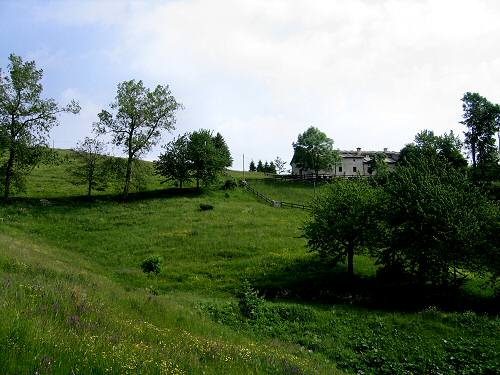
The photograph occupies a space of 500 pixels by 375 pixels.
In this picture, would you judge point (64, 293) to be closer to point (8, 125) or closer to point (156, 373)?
point (156, 373)

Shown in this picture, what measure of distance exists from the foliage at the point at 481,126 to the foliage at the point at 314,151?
99.1 ft

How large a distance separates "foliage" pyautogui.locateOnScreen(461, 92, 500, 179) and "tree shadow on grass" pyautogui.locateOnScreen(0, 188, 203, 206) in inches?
2004

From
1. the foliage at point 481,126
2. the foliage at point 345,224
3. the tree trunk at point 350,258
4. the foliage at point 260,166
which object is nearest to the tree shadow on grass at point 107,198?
the foliage at point 345,224

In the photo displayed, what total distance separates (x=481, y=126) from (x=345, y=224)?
6330cm

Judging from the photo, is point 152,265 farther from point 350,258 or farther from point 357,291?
point 357,291

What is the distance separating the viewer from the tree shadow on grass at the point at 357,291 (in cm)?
2495

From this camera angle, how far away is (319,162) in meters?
102

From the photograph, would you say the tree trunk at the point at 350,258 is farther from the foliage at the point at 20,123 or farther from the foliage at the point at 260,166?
the foliage at the point at 260,166

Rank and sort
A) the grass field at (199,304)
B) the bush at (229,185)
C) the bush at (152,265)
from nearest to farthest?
the grass field at (199,304), the bush at (152,265), the bush at (229,185)

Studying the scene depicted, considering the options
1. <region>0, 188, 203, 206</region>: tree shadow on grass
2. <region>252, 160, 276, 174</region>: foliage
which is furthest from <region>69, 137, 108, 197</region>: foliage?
<region>252, 160, 276, 174</region>: foliage

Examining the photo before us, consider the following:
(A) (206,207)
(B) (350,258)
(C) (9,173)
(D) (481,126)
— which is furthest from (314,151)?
(B) (350,258)

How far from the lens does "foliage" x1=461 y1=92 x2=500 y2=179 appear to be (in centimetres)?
7906

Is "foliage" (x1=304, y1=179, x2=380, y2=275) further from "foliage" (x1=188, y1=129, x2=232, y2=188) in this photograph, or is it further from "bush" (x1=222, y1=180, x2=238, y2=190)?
"bush" (x1=222, y1=180, x2=238, y2=190)

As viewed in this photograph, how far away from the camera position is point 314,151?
102438 mm
